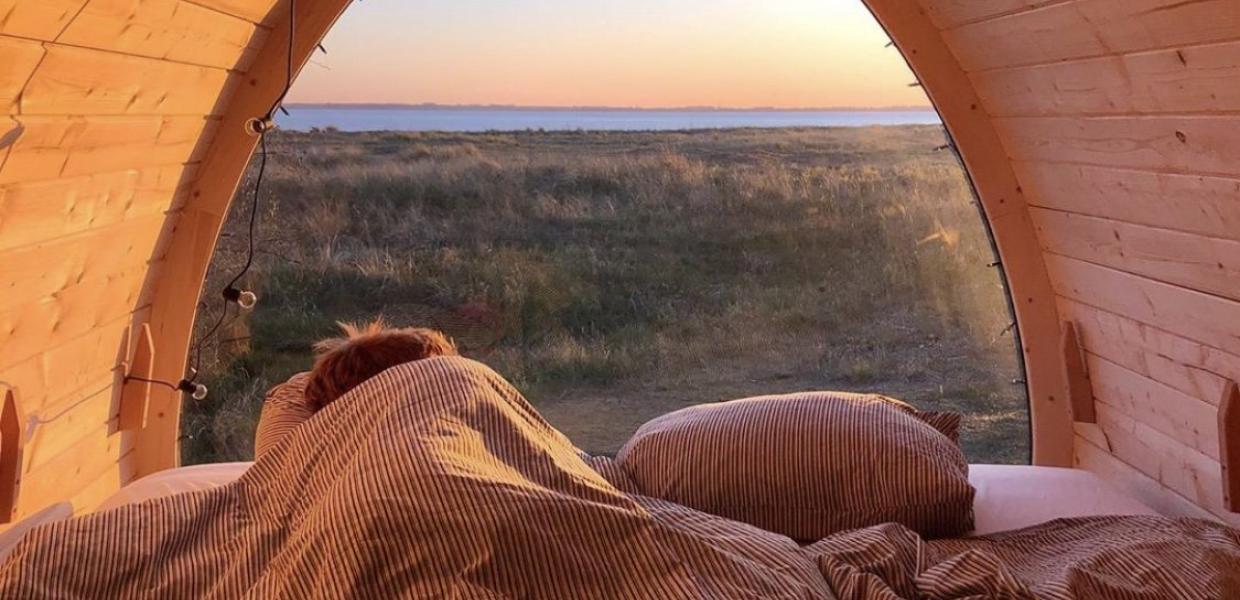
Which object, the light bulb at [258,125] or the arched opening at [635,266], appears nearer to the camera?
the light bulb at [258,125]

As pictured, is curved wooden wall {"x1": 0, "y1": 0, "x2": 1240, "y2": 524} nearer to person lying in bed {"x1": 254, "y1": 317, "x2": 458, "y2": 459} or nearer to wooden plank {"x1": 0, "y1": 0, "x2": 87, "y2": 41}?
wooden plank {"x1": 0, "y1": 0, "x2": 87, "y2": 41}

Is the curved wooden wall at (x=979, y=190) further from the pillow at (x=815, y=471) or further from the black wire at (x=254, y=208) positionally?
the pillow at (x=815, y=471)

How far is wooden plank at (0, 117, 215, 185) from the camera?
5.97 ft

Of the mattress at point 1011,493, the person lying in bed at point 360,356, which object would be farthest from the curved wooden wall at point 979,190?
the person lying in bed at point 360,356

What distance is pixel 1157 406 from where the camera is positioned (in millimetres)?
2445

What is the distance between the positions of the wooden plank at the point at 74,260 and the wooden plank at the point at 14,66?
12.2 inches

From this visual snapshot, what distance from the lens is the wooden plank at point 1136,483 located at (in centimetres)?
236

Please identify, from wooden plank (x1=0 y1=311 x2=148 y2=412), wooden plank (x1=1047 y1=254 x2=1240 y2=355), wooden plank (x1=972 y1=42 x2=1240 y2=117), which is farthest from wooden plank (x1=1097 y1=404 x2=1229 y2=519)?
wooden plank (x1=0 y1=311 x2=148 y2=412)

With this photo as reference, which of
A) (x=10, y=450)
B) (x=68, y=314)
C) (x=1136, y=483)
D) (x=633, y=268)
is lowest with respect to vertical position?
(x=1136, y=483)

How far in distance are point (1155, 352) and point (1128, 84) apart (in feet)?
2.05

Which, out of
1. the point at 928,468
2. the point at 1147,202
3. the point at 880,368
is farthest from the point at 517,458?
the point at 880,368

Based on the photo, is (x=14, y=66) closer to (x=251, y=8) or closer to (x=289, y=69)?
(x=251, y=8)

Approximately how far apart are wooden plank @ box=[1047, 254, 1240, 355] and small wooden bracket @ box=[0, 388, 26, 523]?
6.98 feet

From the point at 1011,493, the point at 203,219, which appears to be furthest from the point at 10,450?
the point at 1011,493
